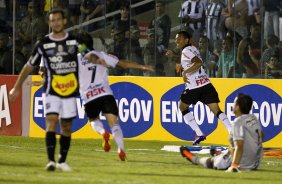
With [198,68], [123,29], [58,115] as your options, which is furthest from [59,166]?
[123,29]

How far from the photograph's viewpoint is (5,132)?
Answer: 2405 centimetres

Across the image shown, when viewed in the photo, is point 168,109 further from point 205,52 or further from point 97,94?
point 97,94

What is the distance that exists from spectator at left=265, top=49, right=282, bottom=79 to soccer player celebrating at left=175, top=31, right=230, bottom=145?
162cm

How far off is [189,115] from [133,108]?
6.33ft

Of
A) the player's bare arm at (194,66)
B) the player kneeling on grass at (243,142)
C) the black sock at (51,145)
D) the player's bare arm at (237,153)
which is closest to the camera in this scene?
the black sock at (51,145)

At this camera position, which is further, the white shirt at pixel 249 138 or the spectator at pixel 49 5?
the spectator at pixel 49 5

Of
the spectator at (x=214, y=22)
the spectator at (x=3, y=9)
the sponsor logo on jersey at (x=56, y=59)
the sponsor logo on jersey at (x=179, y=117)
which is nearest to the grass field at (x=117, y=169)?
the sponsor logo on jersey at (x=56, y=59)

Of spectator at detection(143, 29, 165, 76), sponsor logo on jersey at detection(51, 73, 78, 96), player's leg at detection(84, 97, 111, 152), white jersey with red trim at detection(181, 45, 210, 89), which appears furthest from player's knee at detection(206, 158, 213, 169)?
spectator at detection(143, 29, 165, 76)

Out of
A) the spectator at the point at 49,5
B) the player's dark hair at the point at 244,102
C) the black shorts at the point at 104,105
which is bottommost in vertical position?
the black shorts at the point at 104,105

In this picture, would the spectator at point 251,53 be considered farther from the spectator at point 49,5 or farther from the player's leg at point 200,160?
the player's leg at point 200,160

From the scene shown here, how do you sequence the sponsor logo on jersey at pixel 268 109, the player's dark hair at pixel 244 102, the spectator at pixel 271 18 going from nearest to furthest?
the player's dark hair at pixel 244 102
the sponsor logo on jersey at pixel 268 109
the spectator at pixel 271 18

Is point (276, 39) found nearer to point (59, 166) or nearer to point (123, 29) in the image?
point (123, 29)

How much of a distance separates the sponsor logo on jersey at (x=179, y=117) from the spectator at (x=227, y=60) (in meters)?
0.83

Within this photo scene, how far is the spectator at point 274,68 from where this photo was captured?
74.6ft
